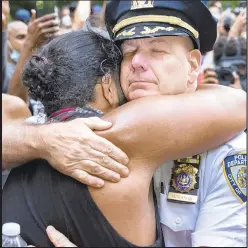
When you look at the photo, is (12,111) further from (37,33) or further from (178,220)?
(37,33)

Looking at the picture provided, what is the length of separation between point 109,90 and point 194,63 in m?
0.31

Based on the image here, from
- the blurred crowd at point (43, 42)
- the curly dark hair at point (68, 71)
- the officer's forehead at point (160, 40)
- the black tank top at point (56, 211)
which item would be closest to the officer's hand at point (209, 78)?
the blurred crowd at point (43, 42)

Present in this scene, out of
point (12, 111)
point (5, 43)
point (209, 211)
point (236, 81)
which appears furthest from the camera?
point (236, 81)

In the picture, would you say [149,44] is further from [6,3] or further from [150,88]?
[6,3]

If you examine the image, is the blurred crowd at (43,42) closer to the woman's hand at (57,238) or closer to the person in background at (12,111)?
A: the person in background at (12,111)

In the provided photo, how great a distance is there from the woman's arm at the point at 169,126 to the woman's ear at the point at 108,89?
9 cm

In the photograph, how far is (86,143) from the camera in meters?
1.29

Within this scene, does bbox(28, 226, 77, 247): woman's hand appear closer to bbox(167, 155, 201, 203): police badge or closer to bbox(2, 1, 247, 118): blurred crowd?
bbox(167, 155, 201, 203): police badge

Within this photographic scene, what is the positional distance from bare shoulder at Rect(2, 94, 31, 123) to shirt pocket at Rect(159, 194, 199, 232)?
1.78 ft

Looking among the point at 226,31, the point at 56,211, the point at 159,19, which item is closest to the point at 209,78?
the point at 159,19

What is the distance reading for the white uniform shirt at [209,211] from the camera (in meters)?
1.36

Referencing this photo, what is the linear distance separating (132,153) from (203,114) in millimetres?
221

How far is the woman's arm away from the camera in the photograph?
1271mm

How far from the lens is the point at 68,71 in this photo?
1377mm
